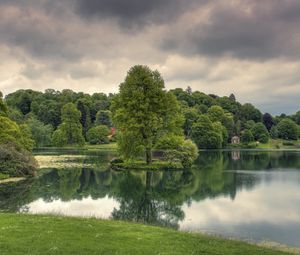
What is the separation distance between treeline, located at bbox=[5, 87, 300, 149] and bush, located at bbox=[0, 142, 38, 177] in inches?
1915

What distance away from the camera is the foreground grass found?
13117 millimetres

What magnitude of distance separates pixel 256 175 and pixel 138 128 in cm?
1767

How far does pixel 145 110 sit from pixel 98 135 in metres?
74.6

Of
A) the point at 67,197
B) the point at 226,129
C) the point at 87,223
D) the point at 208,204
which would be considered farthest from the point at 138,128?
the point at 226,129

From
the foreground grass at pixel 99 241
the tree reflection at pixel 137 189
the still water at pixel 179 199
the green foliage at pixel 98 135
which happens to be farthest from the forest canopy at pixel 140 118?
the foreground grass at pixel 99 241

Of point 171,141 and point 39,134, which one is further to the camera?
point 39,134

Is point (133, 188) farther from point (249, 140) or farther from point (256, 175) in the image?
point (249, 140)

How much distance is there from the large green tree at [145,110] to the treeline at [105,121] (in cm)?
4291

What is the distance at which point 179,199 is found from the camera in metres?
31.4

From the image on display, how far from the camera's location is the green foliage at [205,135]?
387 feet

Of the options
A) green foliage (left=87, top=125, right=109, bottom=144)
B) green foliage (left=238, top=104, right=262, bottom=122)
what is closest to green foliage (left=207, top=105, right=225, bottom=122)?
green foliage (left=238, top=104, right=262, bottom=122)

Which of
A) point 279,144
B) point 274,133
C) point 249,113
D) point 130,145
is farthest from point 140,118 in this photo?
point 249,113

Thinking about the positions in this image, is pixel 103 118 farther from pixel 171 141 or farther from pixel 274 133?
pixel 171 141

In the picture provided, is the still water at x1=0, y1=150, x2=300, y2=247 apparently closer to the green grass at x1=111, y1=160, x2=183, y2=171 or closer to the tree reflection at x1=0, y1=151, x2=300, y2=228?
the tree reflection at x1=0, y1=151, x2=300, y2=228
